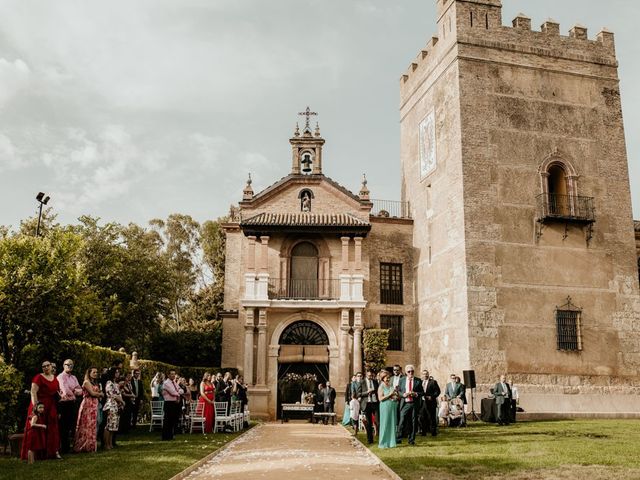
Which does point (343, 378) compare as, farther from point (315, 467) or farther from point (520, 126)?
point (315, 467)

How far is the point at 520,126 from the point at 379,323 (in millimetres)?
10641

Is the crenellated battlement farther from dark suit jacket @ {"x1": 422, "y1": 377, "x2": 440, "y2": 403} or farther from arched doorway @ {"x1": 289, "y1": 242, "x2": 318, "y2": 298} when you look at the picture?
dark suit jacket @ {"x1": 422, "y1": 377, "x2": 440, "y2": 403}

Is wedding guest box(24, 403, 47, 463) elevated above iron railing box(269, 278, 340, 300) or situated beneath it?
situated beneath

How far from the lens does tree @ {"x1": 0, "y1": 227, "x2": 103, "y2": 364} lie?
53.6 feet

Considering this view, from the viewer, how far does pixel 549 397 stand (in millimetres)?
23719

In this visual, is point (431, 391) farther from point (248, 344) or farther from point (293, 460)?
point (248, 344)

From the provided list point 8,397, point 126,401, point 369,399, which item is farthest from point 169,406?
point 369,399

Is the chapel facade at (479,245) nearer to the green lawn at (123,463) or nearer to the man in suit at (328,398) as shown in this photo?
the man in suit at (328,398)

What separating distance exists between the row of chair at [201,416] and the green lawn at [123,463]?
358 cm

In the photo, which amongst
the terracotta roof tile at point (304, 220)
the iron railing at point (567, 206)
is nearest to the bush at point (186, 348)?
the terracotta roof tile at point (304, 220)

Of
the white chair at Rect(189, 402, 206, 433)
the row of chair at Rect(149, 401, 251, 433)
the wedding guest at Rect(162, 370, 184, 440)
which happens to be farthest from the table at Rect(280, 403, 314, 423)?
the wedding guest at Rect(162, 370, 184, 440)

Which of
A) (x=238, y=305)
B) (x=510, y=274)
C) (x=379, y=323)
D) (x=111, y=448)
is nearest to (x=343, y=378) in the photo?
(x=379, y=323)

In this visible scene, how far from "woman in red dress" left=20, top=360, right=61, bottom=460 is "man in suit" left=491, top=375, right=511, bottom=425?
13.9 meters

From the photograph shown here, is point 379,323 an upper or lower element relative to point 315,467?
upper
